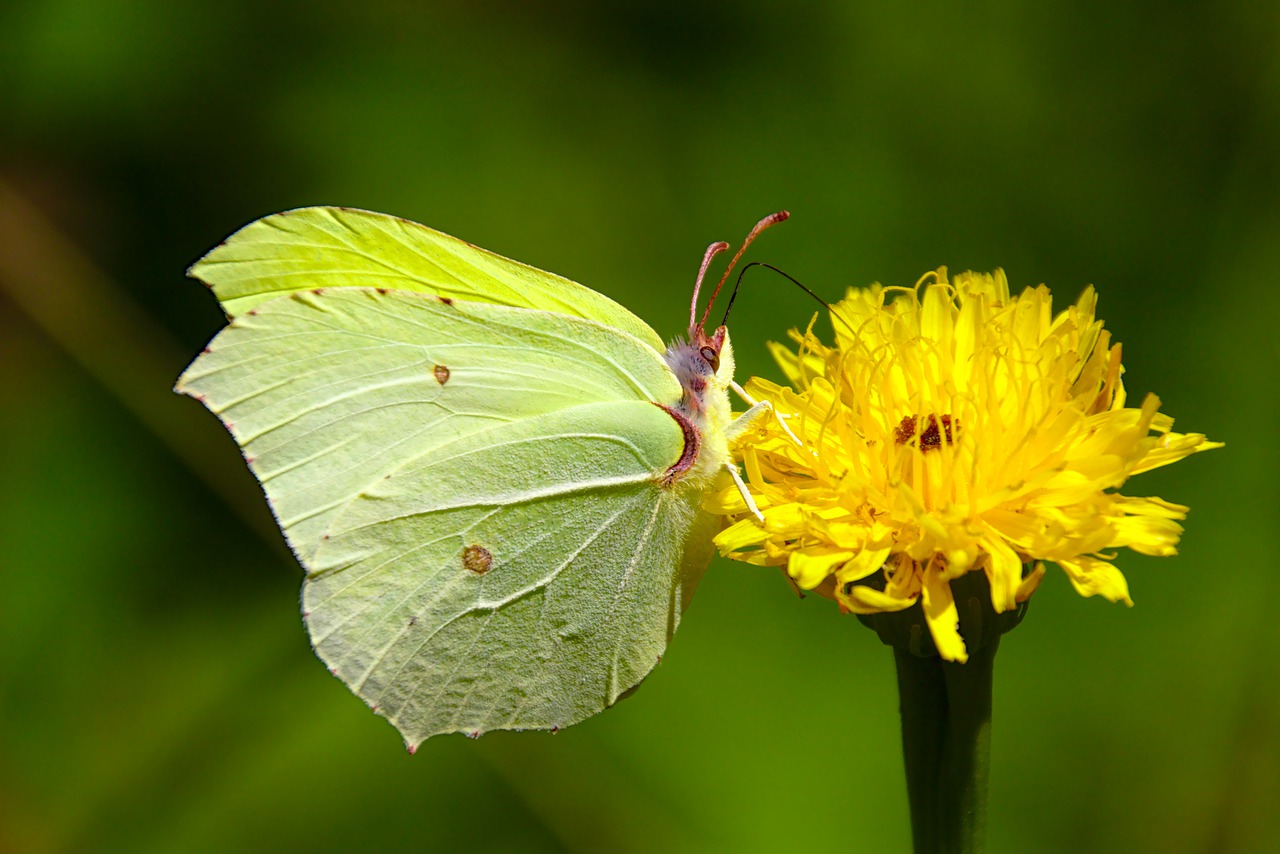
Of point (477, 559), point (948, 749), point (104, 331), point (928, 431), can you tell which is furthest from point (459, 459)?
point (104, 331)

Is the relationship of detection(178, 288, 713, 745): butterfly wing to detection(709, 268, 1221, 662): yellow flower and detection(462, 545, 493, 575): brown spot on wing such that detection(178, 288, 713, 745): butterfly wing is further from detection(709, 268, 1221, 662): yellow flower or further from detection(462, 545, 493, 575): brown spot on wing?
detection(709, 268, 1221, 662): yellow flower

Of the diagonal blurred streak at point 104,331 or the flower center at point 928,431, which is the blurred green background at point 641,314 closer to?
the diagonal blurred streak at point 104,331

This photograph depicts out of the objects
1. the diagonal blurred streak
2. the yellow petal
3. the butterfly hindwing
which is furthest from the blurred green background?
the yellow petal

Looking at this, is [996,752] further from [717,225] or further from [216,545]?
[216,545]

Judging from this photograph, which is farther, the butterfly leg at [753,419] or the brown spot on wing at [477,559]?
the brown spot on wing at [477,559]

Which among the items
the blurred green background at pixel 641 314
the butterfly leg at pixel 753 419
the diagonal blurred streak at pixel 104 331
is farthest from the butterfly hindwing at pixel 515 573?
the diagonal blurred streak at pixel 104 331

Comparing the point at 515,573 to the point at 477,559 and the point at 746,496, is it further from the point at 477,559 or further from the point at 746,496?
the point at 746,496
